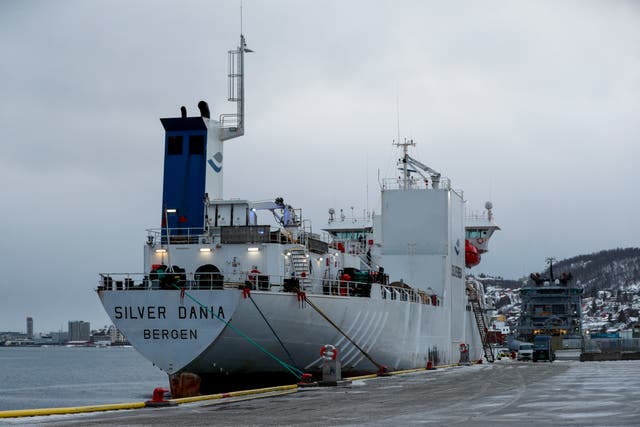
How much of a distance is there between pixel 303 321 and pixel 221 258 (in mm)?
3880

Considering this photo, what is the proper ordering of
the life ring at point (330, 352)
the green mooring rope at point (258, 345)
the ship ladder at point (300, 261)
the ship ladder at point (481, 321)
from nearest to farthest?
the life ring at point (330, 352) → the green mooring rope at point (258, 345) → the ship ladder at point (300, 261) → the ship ladder at point (481, 321)

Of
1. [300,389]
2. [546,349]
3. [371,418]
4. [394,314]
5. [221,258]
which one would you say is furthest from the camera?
[546,349]

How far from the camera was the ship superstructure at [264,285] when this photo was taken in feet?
87.7

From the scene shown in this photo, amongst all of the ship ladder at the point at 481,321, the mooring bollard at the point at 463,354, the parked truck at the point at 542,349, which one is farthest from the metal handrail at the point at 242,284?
the parked truck at the point at 542,349

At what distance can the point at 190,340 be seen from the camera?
2647 cm

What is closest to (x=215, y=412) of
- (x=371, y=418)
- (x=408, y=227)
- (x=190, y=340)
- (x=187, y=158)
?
(x=371, y=418)

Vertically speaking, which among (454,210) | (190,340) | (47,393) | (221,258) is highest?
(454,210)

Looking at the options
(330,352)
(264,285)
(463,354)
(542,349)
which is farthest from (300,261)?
(542,349)

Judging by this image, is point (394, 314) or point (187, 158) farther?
point (394, 314)

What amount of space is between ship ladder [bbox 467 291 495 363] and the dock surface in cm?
3053

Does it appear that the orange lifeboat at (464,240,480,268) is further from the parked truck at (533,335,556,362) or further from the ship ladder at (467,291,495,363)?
the parked truck at (533,335,556,362)

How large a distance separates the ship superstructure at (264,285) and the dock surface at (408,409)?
439cm

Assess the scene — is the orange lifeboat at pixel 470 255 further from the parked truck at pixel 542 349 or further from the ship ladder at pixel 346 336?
the ship ladder at pixel 346 336

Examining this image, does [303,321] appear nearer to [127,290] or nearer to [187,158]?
[127,290]
